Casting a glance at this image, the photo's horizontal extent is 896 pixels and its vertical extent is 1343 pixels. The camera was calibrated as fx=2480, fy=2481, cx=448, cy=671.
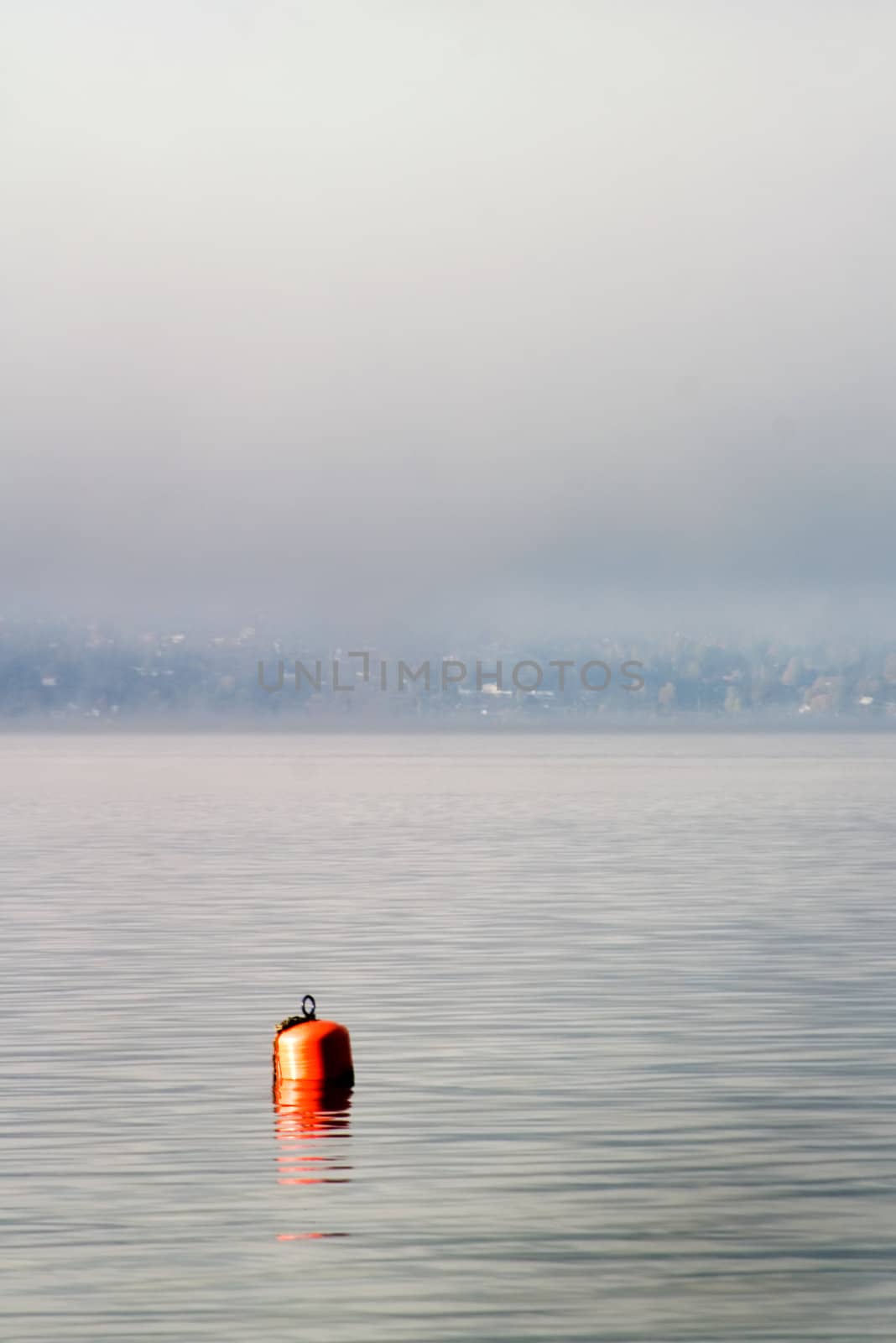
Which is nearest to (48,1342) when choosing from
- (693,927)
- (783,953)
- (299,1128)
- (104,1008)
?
(299,1128)

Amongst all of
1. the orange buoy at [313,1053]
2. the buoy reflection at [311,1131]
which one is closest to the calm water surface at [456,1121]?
the buoy reflection at [311,1131]

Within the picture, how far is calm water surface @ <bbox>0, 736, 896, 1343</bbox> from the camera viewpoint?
21906mm

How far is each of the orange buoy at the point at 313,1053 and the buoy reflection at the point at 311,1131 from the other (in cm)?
15

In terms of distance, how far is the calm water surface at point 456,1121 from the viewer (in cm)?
2191

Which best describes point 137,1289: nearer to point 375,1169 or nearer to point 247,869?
point 375,1169

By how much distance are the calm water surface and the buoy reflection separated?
0.10 meters

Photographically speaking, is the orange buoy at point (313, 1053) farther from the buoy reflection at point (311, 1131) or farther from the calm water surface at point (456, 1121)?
the calm water surface at point (456, 1121)

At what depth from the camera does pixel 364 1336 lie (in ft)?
67.4

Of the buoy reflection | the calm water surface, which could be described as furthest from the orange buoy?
the calm water surface

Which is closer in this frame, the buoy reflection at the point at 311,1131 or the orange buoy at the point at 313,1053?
the buoy reflection at the point at 311,1131

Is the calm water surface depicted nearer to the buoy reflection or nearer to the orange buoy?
the buoy reflection

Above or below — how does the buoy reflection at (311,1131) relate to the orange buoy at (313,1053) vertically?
below

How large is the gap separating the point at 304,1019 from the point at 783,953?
23.4 meters

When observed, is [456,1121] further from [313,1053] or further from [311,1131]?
[313,1053]
